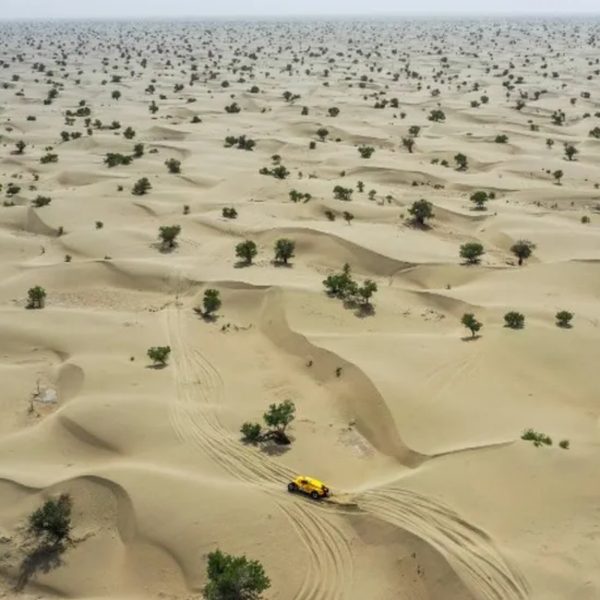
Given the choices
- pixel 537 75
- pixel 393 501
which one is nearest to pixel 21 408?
pixel 393 501

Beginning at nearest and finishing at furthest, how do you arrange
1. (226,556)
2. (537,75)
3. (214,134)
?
(226,556), (214,134), (537,75)

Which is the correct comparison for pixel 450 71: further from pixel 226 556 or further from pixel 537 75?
pixel 226 556

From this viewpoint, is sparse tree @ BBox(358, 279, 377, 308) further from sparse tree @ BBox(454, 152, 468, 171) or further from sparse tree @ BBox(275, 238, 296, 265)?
sparse tree @ BBox(454, 152, 468, 171)

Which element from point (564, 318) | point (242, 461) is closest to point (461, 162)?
point (564, 318)

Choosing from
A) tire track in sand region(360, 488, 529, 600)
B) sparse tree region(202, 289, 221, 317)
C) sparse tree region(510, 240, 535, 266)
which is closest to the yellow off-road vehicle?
tire track in sand region(360, 488, 529, 600)

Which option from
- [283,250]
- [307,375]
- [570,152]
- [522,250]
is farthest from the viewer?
[570,152]

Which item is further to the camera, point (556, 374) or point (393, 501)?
point (556, 374)

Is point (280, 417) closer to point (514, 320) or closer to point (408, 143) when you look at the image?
point (514, 320)
